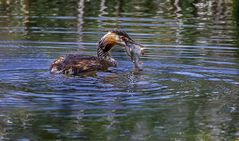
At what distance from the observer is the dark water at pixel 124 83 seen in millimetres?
8828

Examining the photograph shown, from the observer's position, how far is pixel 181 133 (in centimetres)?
864

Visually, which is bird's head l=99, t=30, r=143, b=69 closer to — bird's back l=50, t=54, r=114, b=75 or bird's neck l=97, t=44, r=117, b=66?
bird's neck l=97, t=44, r=117, b=66

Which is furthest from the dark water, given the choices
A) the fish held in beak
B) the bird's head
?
the bird's head

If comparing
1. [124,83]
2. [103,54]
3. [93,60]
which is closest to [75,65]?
[93,60]

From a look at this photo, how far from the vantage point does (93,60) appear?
12.6 meters

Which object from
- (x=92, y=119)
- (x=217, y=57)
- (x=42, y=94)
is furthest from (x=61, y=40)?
(x=92, y=119)

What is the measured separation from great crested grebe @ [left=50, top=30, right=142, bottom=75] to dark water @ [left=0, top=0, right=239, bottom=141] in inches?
8.6

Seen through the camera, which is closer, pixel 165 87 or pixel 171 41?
pixel 165 87

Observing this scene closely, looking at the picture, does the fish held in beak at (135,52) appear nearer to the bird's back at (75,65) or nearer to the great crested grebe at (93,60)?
the great crested grebe at (93,60)

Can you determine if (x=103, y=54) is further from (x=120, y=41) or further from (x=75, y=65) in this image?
(x=75, y=65)

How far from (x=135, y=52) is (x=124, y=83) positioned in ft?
6.15

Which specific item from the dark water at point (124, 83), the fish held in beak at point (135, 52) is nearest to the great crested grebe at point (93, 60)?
the fish held in beak at point (135, 52)

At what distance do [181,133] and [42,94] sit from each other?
229 cm

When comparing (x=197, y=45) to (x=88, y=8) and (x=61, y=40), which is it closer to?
(x=61, y=40)
